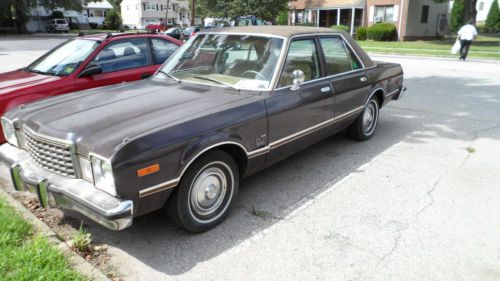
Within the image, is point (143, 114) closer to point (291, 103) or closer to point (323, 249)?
point (291, 103)

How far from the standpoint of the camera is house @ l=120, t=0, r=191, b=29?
71.8 metres

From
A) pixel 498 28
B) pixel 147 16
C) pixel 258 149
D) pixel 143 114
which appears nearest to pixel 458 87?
pixel 258 149

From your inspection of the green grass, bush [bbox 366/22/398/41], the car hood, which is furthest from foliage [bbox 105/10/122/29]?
the green grass

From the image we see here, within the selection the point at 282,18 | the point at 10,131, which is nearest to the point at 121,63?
the point at 10,131

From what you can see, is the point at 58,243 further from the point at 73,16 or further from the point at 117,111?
the point at 73,16

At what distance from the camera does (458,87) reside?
397 inches

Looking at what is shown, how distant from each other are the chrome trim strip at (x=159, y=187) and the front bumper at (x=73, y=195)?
0.40 ft

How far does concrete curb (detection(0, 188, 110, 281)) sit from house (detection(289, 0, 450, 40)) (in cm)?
3289

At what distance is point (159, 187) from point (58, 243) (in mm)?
996

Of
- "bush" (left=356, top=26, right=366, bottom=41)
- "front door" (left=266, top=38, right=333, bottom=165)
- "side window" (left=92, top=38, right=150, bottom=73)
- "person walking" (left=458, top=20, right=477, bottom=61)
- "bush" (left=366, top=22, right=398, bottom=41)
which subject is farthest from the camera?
"bush" (left=356, top=26, right=366, bottom=41)

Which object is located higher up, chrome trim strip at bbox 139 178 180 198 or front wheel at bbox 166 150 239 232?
chrome trim strip at bbox 139 178 180 198

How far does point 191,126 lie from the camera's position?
125 inches

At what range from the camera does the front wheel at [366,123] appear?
567 centimetres

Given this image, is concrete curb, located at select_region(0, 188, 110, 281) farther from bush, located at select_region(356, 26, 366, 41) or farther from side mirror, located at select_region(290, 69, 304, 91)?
bush, located at select_region(356, 26, 366, 41)
